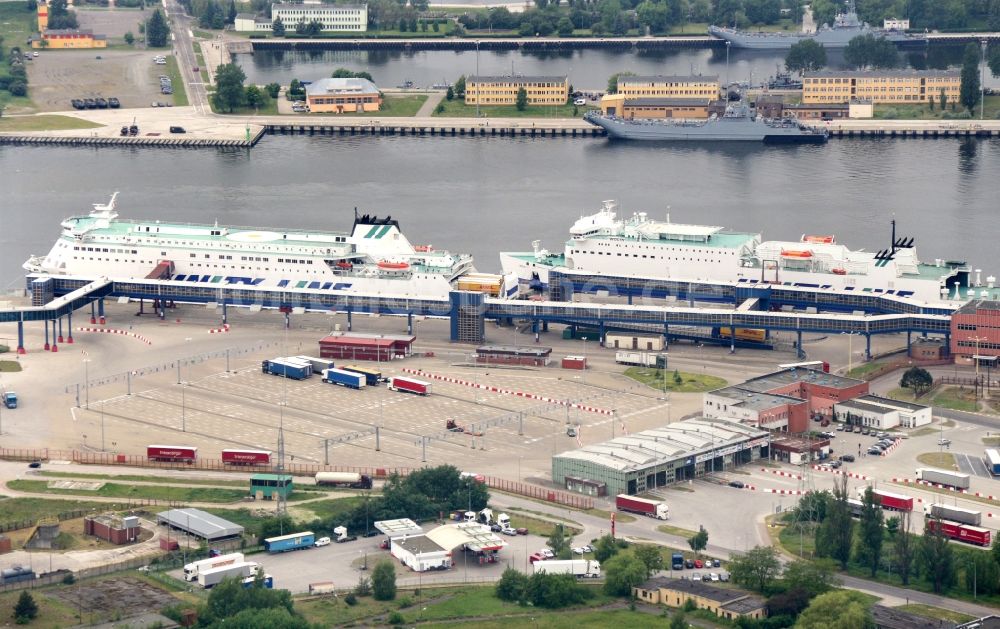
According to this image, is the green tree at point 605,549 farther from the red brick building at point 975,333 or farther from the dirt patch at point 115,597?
the red brick building at point 975,333

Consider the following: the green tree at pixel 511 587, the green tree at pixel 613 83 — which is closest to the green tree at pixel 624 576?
the green tree at pixel 511 587

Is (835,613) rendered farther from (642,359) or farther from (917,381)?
(642,359)

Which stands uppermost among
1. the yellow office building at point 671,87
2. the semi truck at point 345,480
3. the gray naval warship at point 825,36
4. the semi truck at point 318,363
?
the gray naval warship at point 825,36

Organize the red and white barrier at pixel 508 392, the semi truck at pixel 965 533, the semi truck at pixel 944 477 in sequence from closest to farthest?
the semi truck at pixel 965 533 → the semi truck at pixel 944 477 → the red and white barrier at pixel 508 392

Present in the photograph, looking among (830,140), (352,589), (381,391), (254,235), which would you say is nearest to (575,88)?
(830,140)

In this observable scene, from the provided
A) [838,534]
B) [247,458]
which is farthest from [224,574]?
[838,534]

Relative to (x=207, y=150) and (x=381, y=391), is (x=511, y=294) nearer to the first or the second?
(x=381, y=391)

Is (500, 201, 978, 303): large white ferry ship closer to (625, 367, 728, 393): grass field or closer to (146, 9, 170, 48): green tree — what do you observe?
(625, 367, 728, 393): grass field
